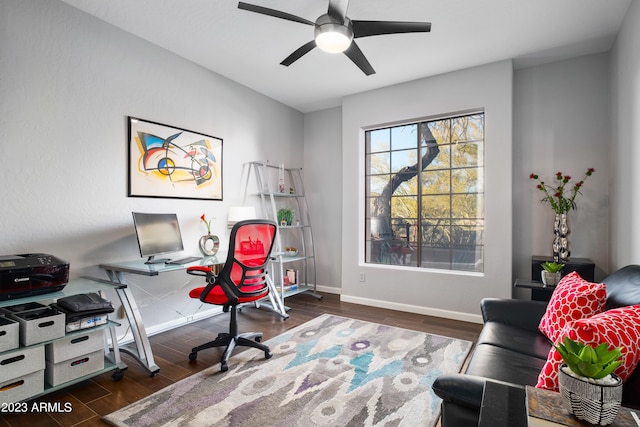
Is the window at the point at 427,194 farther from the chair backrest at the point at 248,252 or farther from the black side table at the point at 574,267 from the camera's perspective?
the chair backrest at the point at 248,252

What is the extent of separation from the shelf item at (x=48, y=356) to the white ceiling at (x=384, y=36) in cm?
223

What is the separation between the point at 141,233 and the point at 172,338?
3.52 ft

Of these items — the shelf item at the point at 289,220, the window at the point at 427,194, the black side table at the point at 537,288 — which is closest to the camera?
the black side table at the point at 537,288

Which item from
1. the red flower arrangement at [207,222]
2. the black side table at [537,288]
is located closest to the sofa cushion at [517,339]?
the black side table at [537,288]

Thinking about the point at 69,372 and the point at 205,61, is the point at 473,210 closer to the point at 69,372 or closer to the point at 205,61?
the point at 205,61

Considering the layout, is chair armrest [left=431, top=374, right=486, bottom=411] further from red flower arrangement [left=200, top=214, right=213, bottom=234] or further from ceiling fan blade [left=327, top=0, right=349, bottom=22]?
red flower arrangement [left=200, top=214, right=213, bottom=234]

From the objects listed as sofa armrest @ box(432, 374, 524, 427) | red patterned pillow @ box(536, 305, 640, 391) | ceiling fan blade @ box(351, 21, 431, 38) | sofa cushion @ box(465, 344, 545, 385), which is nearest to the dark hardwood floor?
sofa cushion @ box(465, 344, 545, 385)

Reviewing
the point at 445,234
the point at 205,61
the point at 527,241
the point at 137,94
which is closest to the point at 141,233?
the point at 137,94

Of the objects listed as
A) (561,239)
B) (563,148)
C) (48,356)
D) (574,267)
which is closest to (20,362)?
(48,356)

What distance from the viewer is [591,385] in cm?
88

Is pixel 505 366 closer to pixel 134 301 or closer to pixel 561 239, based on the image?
pixel 561 239

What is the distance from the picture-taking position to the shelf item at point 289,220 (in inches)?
173

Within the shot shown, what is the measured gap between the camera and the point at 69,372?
209 centimetres

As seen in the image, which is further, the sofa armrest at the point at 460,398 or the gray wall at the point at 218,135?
the gray wall at the point at 218,135
